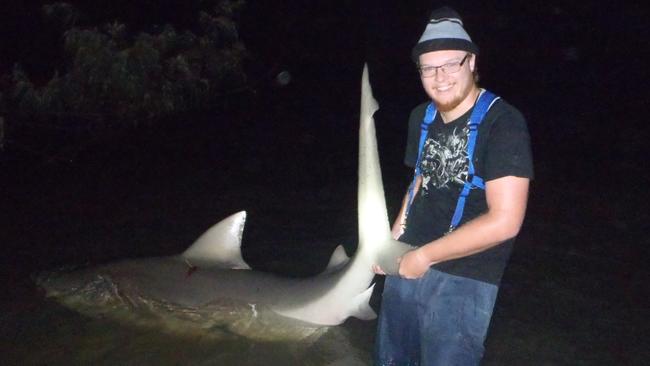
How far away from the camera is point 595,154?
1316 centimetres

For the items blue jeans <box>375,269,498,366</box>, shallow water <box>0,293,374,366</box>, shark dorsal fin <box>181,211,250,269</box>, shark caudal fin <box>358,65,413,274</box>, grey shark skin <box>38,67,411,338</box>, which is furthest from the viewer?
shallow water <box>0,293,374,366</box>

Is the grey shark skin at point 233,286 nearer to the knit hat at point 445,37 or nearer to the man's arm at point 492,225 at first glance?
the man's arm at point 492,225

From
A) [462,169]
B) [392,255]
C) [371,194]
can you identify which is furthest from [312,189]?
[462,169]

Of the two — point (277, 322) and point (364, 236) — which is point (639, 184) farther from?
point (364, 236)

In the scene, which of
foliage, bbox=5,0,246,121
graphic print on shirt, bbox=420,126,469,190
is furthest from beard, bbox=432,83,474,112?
foliage, bbox=5,0,246,121

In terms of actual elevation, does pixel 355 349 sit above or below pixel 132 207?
below

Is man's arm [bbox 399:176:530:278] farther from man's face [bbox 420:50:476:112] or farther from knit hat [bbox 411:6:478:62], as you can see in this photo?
knit hat [bbox 411:6:478:62]

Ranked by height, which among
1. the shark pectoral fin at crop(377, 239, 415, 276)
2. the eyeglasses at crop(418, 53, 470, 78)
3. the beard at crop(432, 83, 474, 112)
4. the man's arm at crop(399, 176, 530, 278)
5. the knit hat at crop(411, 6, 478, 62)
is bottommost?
the shark pectoral fin at crop(377, 239, 415, 276)

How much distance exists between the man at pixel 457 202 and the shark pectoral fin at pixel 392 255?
9 cm

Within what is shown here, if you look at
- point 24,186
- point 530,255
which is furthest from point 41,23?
point 530,255

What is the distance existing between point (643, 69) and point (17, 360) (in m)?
27.7

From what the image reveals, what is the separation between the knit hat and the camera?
3.13 m

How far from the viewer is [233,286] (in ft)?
17.9

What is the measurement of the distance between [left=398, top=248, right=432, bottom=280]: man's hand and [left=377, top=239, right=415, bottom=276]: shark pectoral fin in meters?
0.15
